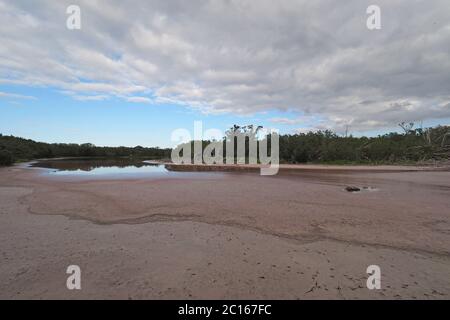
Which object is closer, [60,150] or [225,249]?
[225,249]

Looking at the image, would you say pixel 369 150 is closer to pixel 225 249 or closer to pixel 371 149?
pixel 371 149

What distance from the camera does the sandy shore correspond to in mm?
3572

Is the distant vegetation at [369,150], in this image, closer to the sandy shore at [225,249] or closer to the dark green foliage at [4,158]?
the sandy shore at [225,249]

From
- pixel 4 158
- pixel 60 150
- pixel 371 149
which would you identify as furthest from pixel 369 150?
pixel 60 150

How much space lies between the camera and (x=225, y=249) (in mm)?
5047

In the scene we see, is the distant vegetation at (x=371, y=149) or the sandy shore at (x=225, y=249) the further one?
the distant vegetation at (x=371, y=149)

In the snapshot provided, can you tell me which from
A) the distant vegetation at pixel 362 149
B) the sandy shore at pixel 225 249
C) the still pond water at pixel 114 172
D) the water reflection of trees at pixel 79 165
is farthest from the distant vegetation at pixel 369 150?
the sandy shore at pixel 225 249

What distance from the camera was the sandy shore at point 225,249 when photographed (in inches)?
141

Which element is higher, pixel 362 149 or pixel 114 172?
pixel 362 149

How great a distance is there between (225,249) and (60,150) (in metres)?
92.2

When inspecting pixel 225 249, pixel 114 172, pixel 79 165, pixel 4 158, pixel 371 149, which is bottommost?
pixel 225 249

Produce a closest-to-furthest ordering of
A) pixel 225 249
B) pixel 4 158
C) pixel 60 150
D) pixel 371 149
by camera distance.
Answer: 1. pixel 225 249
2. pixel 4 158
3. pixel 371 149
4. pixel 60 150

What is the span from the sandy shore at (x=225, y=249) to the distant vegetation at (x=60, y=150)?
56.1 metres

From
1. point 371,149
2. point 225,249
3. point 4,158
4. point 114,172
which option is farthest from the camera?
point 371,149
